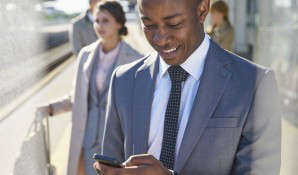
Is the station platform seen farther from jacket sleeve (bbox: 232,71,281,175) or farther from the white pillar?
the white pillar

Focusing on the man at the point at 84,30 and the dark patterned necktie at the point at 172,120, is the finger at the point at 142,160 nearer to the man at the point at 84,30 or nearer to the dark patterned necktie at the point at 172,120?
the dark patterned necktie at the point at 172,120

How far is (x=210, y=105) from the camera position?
1529 millimetres

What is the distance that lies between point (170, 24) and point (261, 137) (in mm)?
465

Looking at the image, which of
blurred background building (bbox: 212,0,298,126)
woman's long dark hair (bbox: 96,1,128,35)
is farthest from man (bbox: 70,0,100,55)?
blurred background building (bbox: 212,0,298,126)

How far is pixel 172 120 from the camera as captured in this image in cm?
157

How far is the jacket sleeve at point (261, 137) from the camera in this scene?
1484mm

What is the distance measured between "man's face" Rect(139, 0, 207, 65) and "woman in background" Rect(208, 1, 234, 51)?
147 inches

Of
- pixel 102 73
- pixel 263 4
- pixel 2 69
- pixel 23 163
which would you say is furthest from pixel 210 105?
pixel 263 4

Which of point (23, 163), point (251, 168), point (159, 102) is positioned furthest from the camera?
point (23, 163)

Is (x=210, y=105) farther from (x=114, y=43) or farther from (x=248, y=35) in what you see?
(x=248, y=35)

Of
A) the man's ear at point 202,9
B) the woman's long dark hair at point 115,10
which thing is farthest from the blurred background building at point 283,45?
the man's ear at point 202,9

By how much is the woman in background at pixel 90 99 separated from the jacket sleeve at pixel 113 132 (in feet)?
4.80

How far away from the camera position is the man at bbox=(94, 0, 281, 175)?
4.83 feet

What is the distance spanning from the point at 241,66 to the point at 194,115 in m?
0.23
